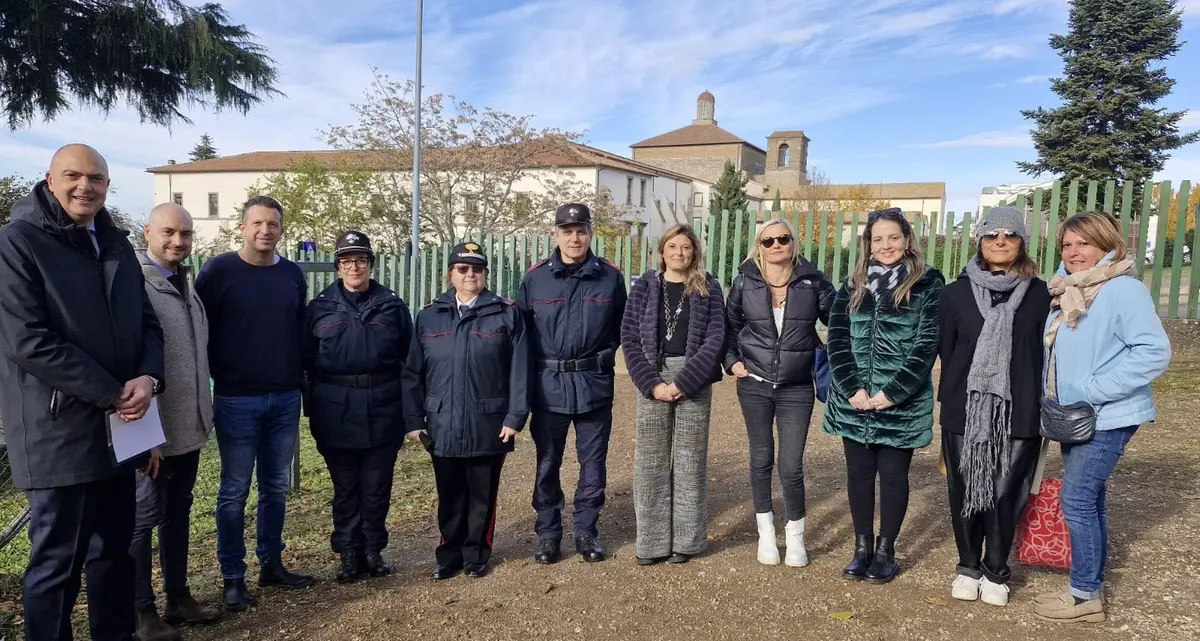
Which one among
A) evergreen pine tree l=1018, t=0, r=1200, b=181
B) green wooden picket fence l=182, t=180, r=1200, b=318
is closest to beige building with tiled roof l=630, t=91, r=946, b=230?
evergreen pine tree l=1018, t=0, r=1200, b=181

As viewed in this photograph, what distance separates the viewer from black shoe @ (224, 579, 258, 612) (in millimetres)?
3824

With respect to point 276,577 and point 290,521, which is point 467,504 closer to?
point 276,577

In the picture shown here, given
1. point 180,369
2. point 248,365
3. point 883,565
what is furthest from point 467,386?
point 883,565

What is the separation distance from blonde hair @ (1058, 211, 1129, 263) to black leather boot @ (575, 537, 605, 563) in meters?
2.85

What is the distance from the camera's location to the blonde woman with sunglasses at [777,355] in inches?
161

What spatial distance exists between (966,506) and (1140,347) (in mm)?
1022

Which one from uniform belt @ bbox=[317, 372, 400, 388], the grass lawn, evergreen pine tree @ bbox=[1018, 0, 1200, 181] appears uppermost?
evergreen pine tree @ bbox=[1018, 0, 1200, 181]

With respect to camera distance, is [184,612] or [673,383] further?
[673,383]

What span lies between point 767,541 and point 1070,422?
163cm

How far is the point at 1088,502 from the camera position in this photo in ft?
11.3

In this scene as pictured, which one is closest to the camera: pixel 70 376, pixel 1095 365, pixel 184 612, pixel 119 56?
pixel 70 376

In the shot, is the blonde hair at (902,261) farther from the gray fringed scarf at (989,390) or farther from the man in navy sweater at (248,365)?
the man in navy sweater at (248,365)

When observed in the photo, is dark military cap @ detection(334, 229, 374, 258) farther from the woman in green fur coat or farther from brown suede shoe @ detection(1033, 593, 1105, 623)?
brown suede shoe @ detection(1033, 593, 1105, 623)

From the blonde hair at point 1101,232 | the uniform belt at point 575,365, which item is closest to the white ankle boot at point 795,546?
the uniform belt at point 575,365
